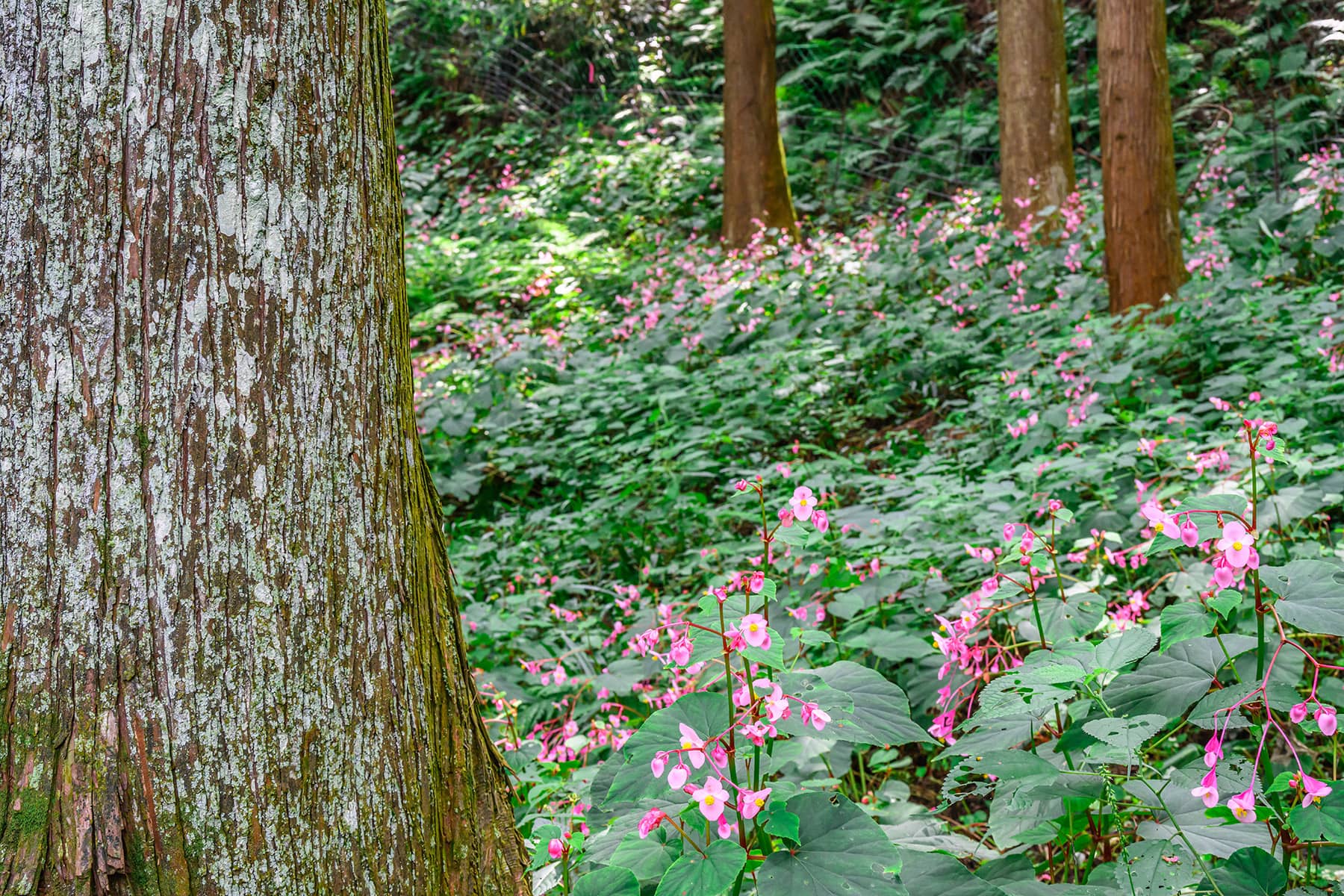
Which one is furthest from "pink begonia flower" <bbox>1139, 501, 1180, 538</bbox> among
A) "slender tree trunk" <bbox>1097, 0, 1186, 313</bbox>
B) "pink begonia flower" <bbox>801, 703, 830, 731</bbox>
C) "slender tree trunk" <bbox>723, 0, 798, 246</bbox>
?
"slender tree trunk" <bbox>723, 0, 798, 246</bbox>

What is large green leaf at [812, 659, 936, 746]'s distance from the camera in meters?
1.18

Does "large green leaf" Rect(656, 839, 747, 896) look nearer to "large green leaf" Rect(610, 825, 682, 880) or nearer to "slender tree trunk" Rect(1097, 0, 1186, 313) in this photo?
"large green leaf" Rect(610, 825, 682, 880)

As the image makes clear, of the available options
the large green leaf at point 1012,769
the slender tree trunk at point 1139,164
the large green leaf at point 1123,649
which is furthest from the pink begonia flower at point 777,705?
the slender tree trunk at point 1139,164

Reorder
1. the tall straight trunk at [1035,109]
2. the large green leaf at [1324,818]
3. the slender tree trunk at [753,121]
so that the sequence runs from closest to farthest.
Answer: the large green leaf at [1324,818] < the tall straight trunk at [1035,109] < the slender tree trunk at [753,121]

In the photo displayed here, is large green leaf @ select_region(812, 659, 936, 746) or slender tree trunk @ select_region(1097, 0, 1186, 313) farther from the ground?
slender tree trunk @ select_region(1097, 0, 1186, 313)

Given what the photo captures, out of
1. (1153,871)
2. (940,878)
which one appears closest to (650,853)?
(940,878)

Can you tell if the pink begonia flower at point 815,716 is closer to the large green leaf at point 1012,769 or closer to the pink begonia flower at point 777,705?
the pink begonia flower at point 777,705

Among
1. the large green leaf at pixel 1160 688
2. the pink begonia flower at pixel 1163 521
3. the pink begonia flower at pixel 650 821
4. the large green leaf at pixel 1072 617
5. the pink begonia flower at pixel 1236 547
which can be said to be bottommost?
the pink begonia flower at pixel 650 821

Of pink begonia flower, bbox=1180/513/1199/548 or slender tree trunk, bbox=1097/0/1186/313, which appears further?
slender tree trunk, bbox=1097/0/1186/313

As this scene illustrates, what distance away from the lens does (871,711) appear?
1.25 meters

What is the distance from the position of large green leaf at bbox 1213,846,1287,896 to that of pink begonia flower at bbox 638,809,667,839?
26.0 inches

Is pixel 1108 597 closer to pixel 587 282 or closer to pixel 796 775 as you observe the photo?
pixel 796 775

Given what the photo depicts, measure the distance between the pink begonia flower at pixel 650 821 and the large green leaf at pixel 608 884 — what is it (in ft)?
0.16

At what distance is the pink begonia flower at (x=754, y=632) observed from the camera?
1.15 m
